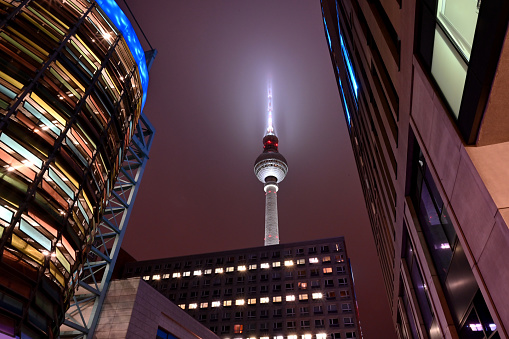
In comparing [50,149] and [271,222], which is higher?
[271,222]

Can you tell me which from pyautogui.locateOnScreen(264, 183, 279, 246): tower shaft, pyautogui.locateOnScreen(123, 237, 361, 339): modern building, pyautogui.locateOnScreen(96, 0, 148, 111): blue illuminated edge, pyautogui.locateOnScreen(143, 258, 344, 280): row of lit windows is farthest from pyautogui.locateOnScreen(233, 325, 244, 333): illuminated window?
pyautogui.locateOnScreen(96, 0, 148, 111): blue illuminated edge

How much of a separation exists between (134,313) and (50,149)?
15.7 m

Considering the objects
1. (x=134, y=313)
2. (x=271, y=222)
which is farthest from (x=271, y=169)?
(x=134, y=313)

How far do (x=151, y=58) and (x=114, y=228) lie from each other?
65.1 ft

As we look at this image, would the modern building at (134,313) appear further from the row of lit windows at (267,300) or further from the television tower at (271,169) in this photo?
the television tower at (271,169)

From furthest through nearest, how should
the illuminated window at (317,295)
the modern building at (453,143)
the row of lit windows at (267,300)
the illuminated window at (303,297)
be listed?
1. the illuminated window at (303,297)
2. the illuminated window at (317,295)
3. the row of lit windows at (267,300)
4. the modern building at (453,143)

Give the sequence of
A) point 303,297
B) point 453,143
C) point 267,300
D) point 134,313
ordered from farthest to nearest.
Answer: point 267,300 < point 303,297 < point 134,313 < point 453,143

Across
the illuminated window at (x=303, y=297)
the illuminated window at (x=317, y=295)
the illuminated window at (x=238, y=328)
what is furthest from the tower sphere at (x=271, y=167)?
the illuminated window at (x=238, y=328)

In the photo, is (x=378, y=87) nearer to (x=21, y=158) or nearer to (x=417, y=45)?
(x=417, y=45)

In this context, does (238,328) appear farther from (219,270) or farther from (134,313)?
(134,313)

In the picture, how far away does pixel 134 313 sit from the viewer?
84.8 ft

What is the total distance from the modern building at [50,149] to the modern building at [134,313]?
28.5 ft

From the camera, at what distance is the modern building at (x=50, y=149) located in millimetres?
13125

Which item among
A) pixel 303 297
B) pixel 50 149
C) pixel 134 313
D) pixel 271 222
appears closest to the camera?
pixel 50 149
